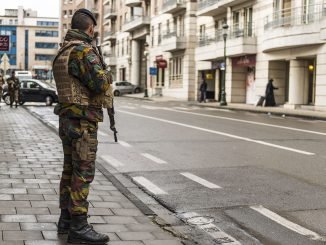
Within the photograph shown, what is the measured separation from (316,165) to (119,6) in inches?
2587

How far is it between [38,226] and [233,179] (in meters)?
3.47

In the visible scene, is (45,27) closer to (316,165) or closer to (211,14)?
(211,14)

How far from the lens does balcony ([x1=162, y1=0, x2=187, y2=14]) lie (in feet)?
150

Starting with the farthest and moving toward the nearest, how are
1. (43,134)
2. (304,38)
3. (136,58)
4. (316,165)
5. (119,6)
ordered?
1. (119,6)
2. (136,58)
3. (304,38)
4. (43,134)
5. (316,165)

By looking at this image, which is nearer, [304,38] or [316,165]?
[316,165]

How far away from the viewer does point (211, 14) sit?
4119 cm

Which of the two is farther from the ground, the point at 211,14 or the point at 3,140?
the point at 211,14

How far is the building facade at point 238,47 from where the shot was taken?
28.3 metres

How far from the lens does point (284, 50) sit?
Result: 3078cm

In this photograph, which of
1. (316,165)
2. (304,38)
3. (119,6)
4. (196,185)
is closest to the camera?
(196,185)

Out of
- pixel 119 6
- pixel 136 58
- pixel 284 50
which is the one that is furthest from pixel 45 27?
pixel 284 50

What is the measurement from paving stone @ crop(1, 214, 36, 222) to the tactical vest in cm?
130

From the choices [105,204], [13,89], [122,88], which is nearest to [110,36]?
[122,88]

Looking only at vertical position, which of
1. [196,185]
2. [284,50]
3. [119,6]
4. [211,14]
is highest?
[119,6]
